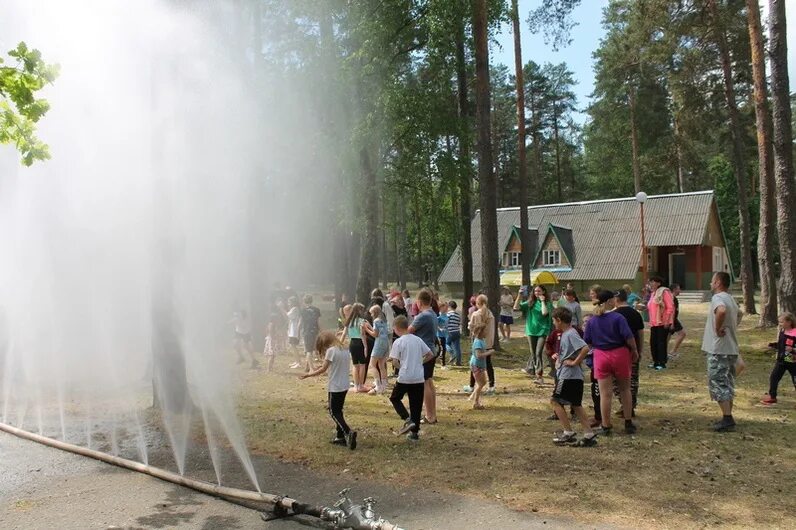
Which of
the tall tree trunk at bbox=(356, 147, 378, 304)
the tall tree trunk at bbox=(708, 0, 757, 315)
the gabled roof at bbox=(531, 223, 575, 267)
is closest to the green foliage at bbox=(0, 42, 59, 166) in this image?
the tall tree trunk at bbox=(356, 147, 378, 304)

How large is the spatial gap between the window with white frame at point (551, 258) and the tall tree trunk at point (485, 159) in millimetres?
28545

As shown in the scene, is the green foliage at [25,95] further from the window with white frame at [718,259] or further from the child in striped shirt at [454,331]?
the window with white frame at [718,259]

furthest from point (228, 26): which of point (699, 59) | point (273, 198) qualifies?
point (699, 59)

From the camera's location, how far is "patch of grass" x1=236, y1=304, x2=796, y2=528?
5.93 m

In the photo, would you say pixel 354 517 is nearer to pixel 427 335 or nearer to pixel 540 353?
pixel 427 335

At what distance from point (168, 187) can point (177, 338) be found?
2592mm

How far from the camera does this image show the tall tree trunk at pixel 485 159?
53.8 ft

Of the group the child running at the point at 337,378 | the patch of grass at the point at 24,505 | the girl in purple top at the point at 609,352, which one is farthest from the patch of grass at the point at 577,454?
the patch of grass at the point at 24,505

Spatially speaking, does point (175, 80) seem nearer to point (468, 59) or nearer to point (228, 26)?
point (228, 26)

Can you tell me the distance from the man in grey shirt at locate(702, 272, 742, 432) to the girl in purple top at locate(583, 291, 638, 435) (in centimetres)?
101

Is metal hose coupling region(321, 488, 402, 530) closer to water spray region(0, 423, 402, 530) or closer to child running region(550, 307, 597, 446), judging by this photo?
water spray region(0, 423, 402, 530)

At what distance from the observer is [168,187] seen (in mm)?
10250

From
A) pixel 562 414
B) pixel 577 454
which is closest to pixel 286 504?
pixel 577 454

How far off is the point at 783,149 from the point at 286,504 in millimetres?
15132
